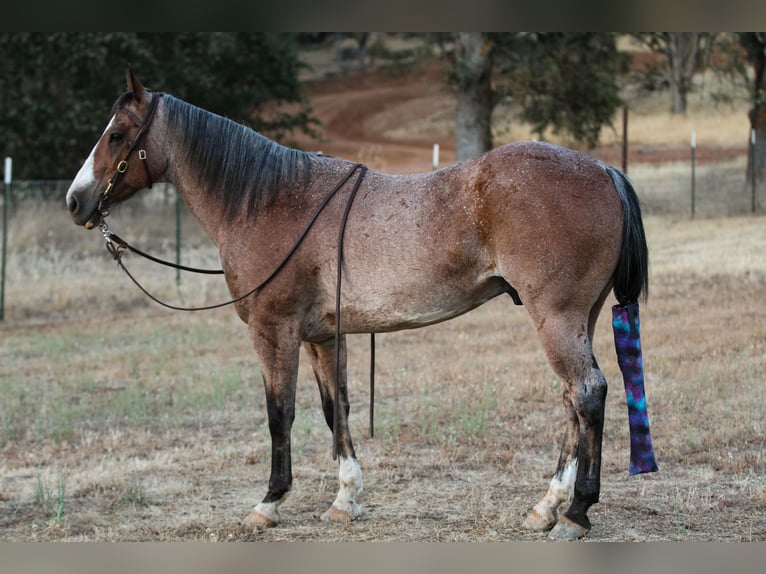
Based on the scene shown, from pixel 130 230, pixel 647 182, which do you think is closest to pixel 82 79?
pixel 130 230

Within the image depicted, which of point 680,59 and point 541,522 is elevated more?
point 680,59

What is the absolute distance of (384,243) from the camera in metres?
Result: 5.45

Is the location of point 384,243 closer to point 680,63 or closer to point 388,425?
point 388,425

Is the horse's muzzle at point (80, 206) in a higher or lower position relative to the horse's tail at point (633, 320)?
higher

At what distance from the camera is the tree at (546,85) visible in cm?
2008

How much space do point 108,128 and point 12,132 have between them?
774 inches

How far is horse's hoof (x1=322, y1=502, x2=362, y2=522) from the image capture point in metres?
5.81

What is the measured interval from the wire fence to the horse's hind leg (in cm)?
1007

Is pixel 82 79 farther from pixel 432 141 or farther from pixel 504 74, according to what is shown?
pixel 432 141

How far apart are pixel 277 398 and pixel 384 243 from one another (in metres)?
1.16

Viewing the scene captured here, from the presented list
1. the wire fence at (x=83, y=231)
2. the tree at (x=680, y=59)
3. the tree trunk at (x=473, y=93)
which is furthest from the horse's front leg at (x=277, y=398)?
the tree at (x=680, y=59)

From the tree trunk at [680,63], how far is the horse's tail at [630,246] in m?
33.2

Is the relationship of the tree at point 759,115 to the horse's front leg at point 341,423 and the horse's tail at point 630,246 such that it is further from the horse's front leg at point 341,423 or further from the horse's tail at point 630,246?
the horse's front leg at point 341,423

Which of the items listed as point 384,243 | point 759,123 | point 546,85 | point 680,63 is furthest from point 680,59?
point 384,243
